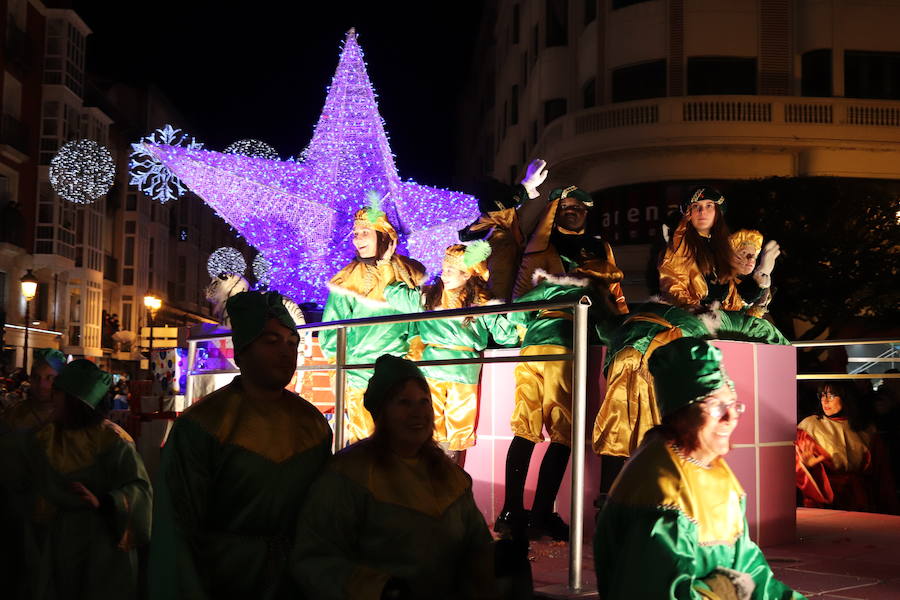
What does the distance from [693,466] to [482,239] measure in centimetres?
495

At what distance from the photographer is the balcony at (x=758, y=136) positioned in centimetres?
2644

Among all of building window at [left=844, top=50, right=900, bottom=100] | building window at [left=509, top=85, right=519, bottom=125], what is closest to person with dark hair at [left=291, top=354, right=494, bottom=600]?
building window at [left=844, top=50, right=900, bottom=100]

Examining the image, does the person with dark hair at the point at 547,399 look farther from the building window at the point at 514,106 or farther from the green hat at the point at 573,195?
the building window at the point at 514,106

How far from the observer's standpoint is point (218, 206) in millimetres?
→ 14727

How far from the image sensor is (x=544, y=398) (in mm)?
A: 7332

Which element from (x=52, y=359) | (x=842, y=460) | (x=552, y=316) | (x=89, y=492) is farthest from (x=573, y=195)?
(x=842, y=460)

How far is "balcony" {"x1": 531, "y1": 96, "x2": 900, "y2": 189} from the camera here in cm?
2644

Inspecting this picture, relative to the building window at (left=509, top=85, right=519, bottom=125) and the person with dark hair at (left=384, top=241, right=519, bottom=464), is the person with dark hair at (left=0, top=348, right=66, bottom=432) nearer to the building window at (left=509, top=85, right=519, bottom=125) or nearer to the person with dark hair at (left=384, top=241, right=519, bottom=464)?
the person with dark hair at (left=384, top=241, right=519, bottom=464)

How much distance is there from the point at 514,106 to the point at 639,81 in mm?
10755

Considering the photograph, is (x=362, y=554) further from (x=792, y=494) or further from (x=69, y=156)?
(x=69, y=156)

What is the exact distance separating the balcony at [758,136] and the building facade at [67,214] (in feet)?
54.5

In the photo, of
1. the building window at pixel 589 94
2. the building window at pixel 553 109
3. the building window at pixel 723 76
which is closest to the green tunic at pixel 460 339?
the building window at pixel 723 76

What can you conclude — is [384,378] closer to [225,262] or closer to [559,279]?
[559,279]

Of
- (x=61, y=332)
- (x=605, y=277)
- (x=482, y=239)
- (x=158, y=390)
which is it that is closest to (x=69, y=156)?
(x=158, y=390)
